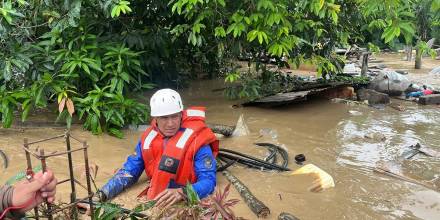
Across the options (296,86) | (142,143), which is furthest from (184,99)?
(142,143)

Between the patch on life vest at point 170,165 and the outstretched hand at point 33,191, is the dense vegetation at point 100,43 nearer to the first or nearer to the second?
the patch on life vest at point 170,165

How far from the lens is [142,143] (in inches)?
159

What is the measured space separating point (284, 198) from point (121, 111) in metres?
2.56

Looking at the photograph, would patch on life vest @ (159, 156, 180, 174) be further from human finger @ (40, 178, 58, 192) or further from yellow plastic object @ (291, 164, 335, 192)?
human finger @ (40, 178, 58, 192)

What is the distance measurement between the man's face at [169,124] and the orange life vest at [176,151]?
4cm

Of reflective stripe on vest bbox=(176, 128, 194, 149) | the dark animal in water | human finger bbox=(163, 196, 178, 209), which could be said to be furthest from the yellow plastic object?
the dark animal in water

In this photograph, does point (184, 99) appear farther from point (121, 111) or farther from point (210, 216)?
point (210, 216)

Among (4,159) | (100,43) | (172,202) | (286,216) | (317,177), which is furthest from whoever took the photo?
(100,43)

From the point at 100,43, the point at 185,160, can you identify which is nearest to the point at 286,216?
the point at 185,160

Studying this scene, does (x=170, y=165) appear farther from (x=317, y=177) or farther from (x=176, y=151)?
(x=317, y=177)

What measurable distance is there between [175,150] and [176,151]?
1 cm

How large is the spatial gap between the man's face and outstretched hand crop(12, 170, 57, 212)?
2082mm

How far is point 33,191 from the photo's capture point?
1.77 metres

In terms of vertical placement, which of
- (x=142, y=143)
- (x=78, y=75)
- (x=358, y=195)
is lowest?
(x=358, y=195)
